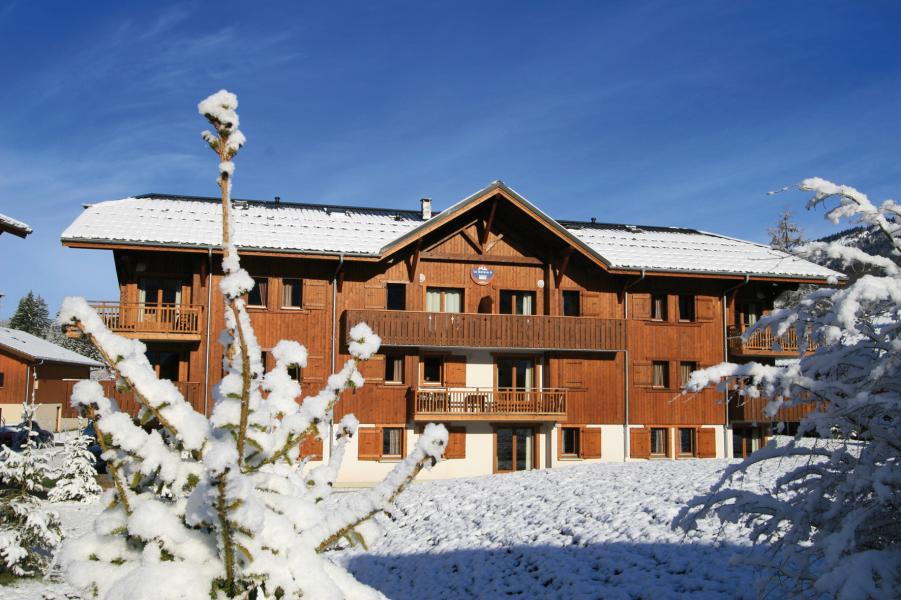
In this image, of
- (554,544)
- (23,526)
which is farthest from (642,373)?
(23,526)

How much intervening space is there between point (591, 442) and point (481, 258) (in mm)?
7592

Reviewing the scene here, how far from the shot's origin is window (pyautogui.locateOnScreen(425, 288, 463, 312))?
25.9m

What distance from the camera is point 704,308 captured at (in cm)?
2775

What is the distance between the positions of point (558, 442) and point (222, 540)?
24243mm

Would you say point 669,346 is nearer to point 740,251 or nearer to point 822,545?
point 740,251

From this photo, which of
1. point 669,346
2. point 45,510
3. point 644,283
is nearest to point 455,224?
point 644,283

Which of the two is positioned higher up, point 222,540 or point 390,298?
point 390,298

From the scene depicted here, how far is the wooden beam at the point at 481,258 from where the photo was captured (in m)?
25.8

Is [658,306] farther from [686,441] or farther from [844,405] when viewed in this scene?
[844,405]

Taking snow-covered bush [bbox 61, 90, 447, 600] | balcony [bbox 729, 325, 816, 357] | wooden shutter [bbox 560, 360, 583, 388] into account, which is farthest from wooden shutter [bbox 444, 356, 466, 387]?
snow-covered bush [bbox 61, 90, 447, 600]

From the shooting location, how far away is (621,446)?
26.5m

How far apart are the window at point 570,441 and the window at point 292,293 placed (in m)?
10.4

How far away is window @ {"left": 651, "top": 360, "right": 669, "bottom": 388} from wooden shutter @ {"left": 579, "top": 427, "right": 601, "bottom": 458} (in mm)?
3055

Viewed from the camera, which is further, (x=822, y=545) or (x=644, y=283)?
(x=644, y=283)
